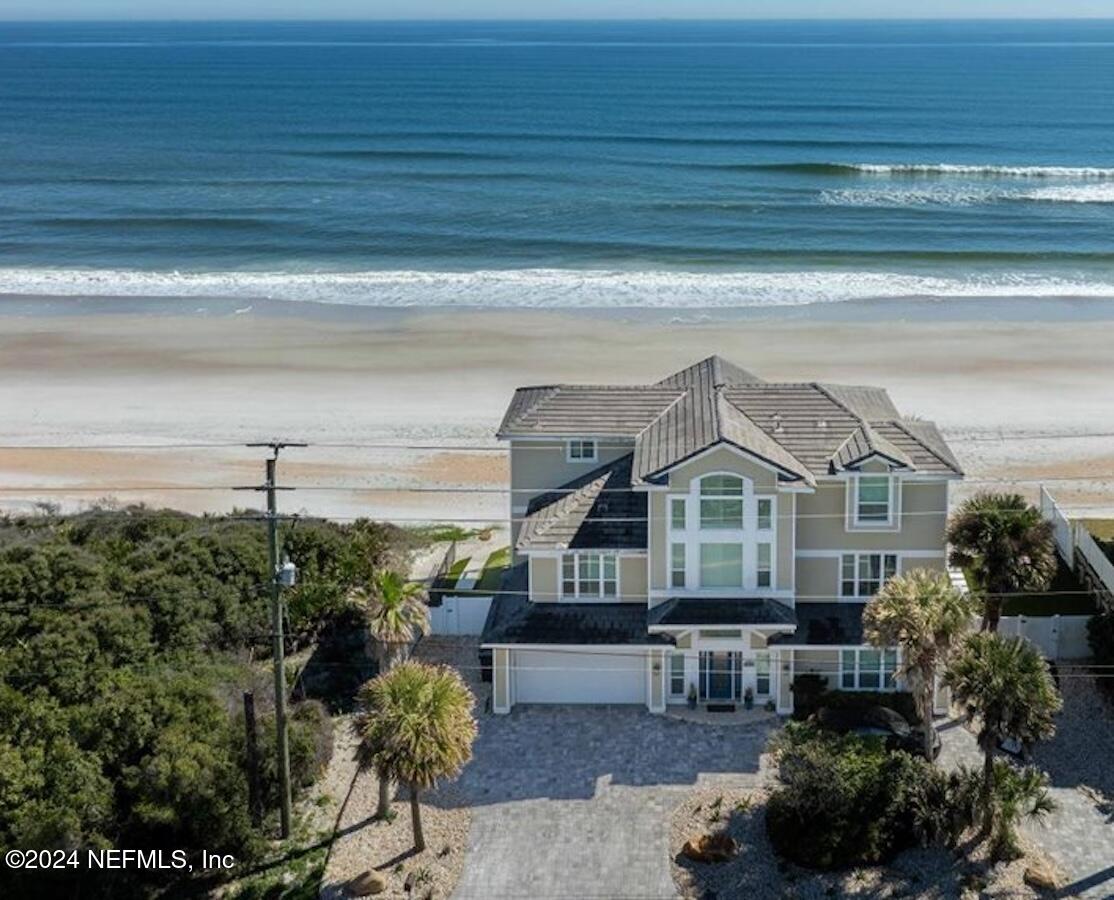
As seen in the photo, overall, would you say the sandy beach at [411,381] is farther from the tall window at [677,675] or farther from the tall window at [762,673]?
the tall window at [762,673]

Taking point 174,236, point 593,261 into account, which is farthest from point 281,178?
point 593,261

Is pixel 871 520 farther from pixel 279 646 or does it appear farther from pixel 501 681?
pixel 279 646

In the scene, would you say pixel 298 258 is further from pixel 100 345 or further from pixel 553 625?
pixel 553 625

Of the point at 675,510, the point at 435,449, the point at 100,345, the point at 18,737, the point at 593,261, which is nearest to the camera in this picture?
the point at 18,737

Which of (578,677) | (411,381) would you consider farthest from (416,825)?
(411,381)

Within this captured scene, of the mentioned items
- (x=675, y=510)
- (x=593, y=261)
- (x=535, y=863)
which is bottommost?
(x=535, y=863)
